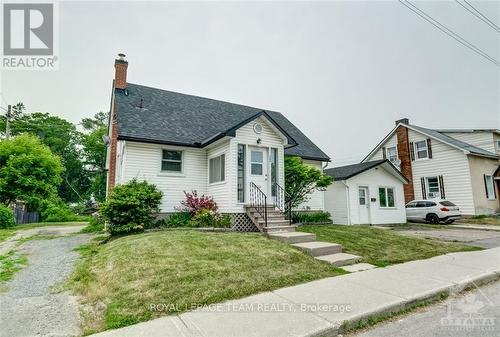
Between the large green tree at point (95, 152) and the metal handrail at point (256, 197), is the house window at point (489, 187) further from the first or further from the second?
the large green tree at point (95, 152)

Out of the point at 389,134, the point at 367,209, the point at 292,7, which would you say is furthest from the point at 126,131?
the point at 389,134

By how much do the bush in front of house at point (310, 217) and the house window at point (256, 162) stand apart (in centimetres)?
369

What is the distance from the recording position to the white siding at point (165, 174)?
1087 centimetres

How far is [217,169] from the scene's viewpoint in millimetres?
11500

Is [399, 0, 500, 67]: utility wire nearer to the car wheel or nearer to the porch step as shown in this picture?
the porch step

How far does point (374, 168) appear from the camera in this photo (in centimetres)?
1688

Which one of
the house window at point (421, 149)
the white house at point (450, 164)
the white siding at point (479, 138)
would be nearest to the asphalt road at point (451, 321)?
the white house at point (450, 164)

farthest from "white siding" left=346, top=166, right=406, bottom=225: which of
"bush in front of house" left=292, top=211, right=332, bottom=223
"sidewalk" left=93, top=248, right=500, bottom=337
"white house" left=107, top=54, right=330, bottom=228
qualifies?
"sidewalk" left=93, top=248, right=500, bottom=337

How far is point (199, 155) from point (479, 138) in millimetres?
26147

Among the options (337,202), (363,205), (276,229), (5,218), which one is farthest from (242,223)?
(5,218)

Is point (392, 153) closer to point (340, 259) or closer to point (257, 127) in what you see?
point (257, 127)

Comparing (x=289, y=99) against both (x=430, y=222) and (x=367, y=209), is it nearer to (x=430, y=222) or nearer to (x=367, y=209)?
Result: (x=367, y=209)

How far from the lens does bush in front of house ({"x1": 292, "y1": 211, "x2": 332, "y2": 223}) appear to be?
13.1 m

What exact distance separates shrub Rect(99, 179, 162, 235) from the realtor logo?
615 centimetres
